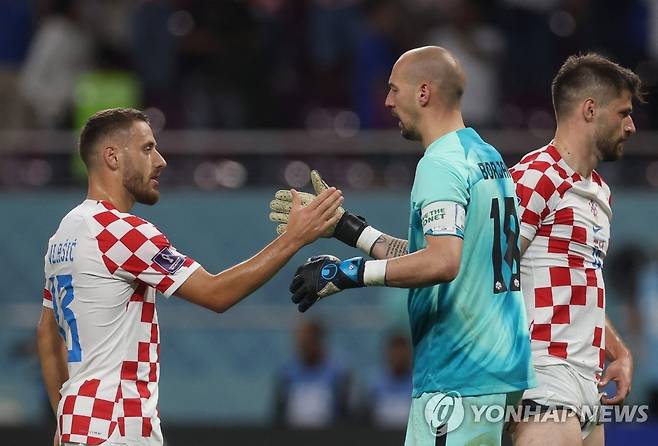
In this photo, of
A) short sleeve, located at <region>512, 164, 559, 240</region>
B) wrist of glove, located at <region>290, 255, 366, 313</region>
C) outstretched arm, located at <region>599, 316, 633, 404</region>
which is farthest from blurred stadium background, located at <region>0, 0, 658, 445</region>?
wrist of glove, located at <region>290, 255, 366, 313</region>

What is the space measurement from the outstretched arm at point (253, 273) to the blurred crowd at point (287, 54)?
670cm

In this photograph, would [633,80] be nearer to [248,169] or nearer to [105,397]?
[105,397]

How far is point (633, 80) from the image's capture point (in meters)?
6.64

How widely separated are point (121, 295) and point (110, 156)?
669mm

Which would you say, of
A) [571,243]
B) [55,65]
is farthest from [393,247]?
[55,65]

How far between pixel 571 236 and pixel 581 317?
39 cm

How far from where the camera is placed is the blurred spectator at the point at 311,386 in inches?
426

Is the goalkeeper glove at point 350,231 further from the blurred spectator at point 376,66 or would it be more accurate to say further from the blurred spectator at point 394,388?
the blurred spectator at point 376,66

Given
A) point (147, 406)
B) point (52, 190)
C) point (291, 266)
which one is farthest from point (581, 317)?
point (52, 190)

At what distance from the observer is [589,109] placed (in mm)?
6562

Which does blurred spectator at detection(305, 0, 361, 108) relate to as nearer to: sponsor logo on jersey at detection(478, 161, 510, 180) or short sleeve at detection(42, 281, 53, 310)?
short sleeve at detection(42, 281, 53, 310)

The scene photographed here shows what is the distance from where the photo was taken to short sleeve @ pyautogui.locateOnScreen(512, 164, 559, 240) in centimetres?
642

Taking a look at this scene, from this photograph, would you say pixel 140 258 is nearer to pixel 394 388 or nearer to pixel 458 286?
pixel 458 286

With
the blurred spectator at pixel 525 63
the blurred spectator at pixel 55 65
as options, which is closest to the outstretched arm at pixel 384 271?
the blurred spectator at pixel 525 63
